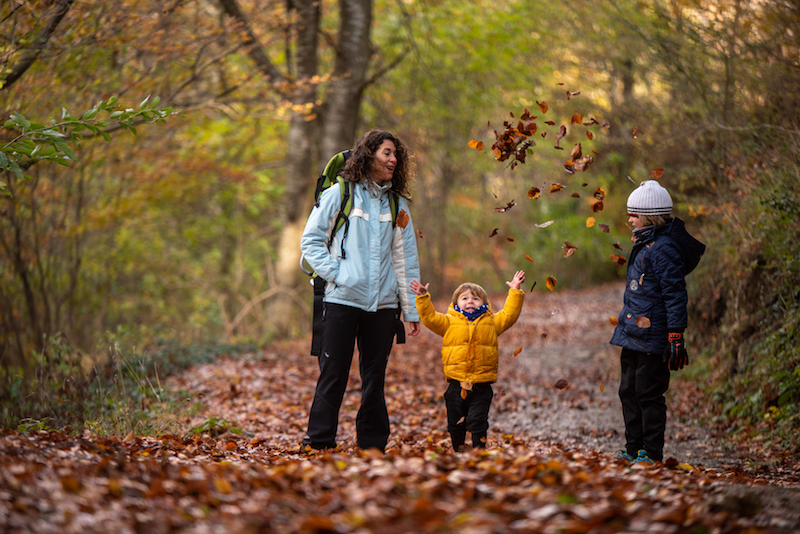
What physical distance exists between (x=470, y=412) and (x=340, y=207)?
168cm

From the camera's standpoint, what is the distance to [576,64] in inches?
601

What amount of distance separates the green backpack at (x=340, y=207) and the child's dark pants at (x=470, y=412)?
1010 millimetres

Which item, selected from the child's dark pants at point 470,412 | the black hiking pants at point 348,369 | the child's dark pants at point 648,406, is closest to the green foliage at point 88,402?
the black hiking pants at point 348,369

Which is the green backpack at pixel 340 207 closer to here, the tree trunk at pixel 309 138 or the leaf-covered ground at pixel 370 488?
the leaf-covered ground at pixel 370 488

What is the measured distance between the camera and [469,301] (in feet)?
14.7

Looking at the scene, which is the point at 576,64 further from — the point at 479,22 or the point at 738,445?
the point at 738,445

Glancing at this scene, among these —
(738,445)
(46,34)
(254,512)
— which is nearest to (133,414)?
(254,512)

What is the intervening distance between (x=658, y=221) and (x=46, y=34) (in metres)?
5.75

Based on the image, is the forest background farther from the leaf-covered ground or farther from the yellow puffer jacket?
the leaf-covered ground

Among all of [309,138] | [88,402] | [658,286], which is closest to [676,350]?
[658,286]

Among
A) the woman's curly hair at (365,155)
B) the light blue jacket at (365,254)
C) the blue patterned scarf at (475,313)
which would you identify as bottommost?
the blue patterned scarf at (475,313)

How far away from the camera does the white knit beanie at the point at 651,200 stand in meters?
4.56

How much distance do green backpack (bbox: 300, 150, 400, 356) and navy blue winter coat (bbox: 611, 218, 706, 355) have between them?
181 centimetres

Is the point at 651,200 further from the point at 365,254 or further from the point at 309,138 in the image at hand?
the point at 309,138
